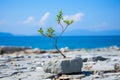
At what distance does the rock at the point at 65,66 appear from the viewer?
45.5 feet

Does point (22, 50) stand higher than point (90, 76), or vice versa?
point (22, 50)

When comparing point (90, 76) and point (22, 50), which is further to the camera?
point (22, 50)

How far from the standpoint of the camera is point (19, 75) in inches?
579

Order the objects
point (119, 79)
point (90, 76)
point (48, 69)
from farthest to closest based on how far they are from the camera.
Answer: point (48, 69) → point (90, 76) → point (119, 79)

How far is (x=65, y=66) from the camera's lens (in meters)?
13.9

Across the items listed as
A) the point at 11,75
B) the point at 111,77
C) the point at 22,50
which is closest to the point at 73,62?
the point at 111,77

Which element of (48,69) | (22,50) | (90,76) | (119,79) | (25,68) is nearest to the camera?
(119,79)

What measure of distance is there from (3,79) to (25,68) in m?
→ 3.40

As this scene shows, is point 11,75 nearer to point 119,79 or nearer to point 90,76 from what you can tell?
point 90,76

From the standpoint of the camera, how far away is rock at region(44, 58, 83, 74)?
1388 centimetres

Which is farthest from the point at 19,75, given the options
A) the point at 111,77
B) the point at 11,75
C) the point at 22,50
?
the point at 22,50

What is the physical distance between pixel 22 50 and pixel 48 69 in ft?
57.3

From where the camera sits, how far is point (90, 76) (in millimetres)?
13492

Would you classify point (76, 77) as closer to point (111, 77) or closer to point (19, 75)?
point (111, 77)
